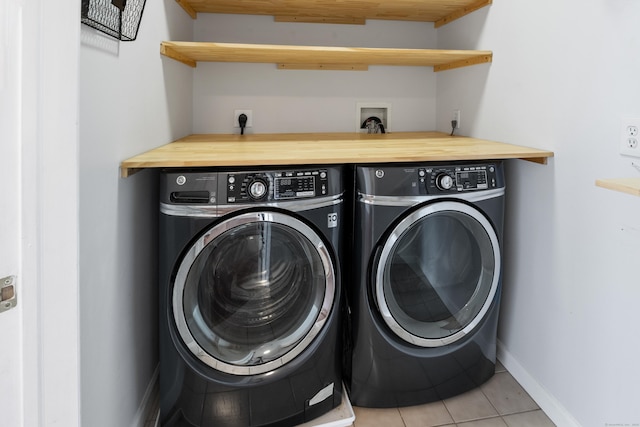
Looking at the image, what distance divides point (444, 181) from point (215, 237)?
2.81 feet

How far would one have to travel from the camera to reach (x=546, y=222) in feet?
5.20

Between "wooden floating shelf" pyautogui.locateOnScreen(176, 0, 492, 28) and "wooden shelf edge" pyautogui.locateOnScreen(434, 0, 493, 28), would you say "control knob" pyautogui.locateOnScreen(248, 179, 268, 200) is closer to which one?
"wooden floating shelf" pyautogui.locateOnScreen(176, 0, 492, 28)

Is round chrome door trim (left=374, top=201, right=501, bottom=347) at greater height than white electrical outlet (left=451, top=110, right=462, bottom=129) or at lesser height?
lesser

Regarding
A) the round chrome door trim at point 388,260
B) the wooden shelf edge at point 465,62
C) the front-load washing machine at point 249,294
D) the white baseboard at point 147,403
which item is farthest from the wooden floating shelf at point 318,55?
the white baseboard at point 147,403

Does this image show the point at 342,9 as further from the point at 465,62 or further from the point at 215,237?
the point at 215,237

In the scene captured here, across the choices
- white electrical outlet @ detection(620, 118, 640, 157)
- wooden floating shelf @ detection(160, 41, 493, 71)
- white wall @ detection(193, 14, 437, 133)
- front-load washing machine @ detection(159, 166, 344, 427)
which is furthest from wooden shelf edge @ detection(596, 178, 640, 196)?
white wall @ detection(193, 14, 437, 133)

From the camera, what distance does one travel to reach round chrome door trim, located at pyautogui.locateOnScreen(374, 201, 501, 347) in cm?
149

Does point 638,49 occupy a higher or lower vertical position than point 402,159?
higher

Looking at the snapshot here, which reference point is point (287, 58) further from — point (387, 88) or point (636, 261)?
point (636, 261)

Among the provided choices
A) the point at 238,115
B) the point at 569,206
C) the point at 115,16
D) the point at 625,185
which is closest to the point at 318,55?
the point at 238,115

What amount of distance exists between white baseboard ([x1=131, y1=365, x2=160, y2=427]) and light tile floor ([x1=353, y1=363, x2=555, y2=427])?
806 millimetres

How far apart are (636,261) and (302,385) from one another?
3.86ft

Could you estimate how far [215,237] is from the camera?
1.33m

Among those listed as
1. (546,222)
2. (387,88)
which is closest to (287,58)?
(387,88)
